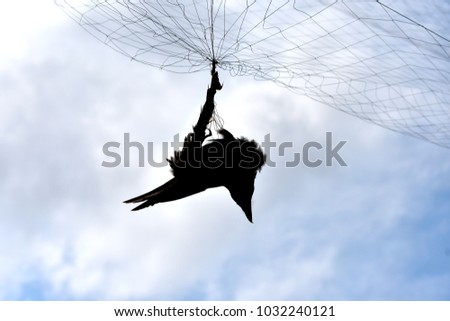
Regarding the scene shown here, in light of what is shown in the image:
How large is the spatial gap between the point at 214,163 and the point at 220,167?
0.05 m

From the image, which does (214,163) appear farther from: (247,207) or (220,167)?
(247,207)

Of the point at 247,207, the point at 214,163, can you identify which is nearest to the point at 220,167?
the point at 214,163

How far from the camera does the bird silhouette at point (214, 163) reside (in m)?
3.87

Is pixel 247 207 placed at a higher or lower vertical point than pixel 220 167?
lower

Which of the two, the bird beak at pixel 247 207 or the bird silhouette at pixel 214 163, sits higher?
the bird silhouette at pixel 214 163

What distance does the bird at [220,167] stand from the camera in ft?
12.7

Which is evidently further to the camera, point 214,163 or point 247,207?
point 247,207

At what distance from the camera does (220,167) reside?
386cm

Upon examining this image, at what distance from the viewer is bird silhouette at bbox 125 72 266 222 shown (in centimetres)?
387

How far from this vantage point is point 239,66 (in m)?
4.30

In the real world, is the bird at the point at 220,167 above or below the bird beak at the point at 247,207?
above

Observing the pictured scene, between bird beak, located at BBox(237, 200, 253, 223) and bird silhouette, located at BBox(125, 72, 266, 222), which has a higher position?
bird silhouette, located at BBox(125, 72, 266, 222)

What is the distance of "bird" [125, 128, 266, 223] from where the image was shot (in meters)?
3.87

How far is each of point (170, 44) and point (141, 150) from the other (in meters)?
0.82
